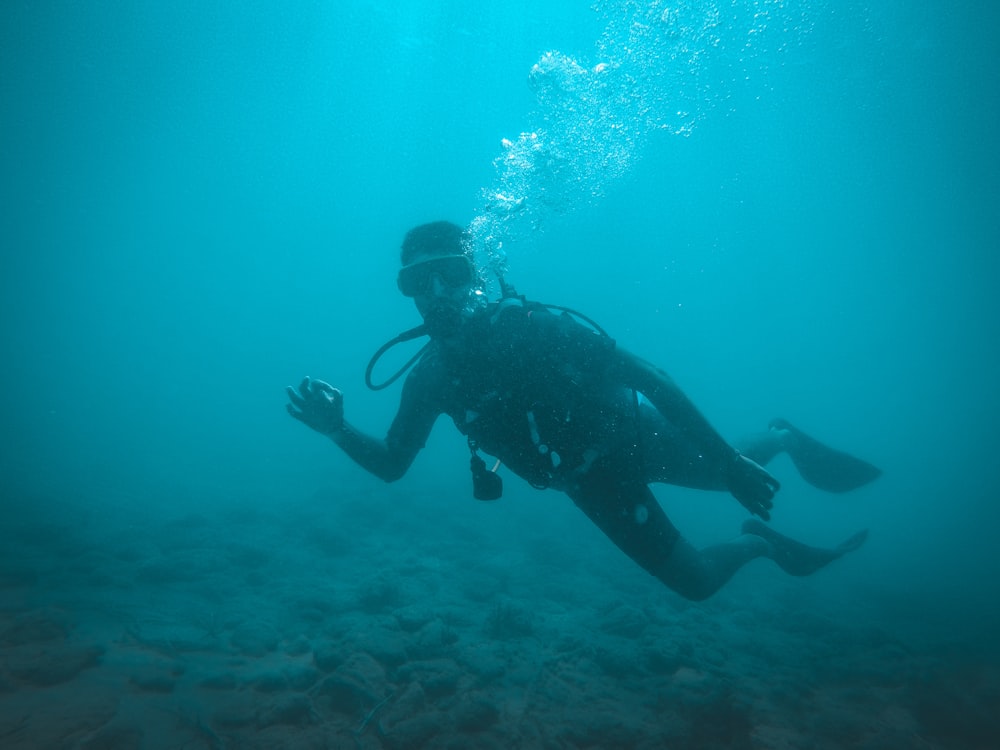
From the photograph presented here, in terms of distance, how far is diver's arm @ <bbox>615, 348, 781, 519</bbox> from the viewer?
3018 mm

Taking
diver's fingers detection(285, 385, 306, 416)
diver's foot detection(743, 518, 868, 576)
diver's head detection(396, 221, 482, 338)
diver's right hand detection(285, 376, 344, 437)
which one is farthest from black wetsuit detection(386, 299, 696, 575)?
diver's foot detection(743, 518, 868, 576)

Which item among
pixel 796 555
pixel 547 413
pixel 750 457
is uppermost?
pixel 547 413

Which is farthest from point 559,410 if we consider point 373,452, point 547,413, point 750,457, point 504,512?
Result: point 504,512

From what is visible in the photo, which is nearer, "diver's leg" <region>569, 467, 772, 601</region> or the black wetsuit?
the black wetsuit

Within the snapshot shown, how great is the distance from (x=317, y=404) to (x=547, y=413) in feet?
5.31

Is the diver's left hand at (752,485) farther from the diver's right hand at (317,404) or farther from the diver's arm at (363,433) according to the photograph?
the diver's right hand at (317,404)

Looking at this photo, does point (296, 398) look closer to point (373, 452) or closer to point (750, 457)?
point (373, 452)

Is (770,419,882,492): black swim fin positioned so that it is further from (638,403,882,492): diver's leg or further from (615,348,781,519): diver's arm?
(615,348,781,519): diver's arm

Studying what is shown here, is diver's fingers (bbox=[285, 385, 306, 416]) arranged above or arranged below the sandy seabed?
above

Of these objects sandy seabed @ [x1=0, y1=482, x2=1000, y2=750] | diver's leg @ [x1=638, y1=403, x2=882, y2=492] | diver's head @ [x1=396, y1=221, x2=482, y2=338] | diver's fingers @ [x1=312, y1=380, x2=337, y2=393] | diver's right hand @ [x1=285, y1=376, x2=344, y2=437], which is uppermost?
diver's head @ [x1=396, y1=221, x2=482, y2=338]

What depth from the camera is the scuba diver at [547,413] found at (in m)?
3.29

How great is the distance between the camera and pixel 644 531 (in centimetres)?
352

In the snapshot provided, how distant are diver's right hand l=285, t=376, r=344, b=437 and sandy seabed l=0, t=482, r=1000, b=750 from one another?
263 cm

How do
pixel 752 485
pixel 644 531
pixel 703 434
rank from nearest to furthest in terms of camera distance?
pixel 752 485, pixel 703 434, pixel 644 531
